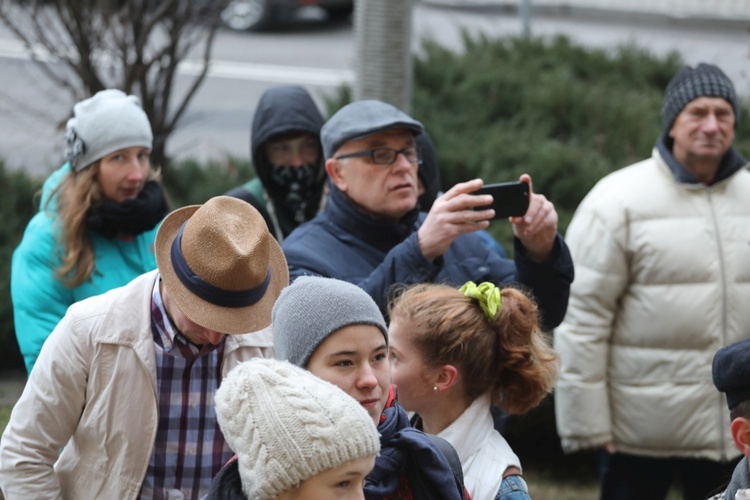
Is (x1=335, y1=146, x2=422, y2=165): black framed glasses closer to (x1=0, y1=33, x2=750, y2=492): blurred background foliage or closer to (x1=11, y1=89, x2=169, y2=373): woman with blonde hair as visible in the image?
(x1=11, y1=89, x2=169, y2=373): woman with blonde hair

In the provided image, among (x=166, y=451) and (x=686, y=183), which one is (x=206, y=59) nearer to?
(x=686, y=183)

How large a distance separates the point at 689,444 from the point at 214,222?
2746 mm

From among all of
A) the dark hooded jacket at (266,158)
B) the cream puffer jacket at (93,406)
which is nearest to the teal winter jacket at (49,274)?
the dark hooded jacket at (266,158)

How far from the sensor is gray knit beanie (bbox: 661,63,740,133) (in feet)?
16.4

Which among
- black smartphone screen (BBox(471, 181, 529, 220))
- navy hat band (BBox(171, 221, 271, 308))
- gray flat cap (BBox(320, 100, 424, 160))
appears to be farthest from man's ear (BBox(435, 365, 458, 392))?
gray flat cap (BBox(320, 100, 424, 160))

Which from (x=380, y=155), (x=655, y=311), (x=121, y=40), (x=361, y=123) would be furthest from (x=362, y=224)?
(x=121, y=40)

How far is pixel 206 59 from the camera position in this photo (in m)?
7.26

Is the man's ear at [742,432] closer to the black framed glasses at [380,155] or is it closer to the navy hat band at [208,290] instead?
the navy hat band at [208,290]

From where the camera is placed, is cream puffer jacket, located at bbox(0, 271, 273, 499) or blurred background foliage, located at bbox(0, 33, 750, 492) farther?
blurred background foliage, located at bbox(0, 33, 750, 492)

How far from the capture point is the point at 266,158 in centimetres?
487

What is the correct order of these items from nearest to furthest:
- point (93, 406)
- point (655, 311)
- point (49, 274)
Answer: point (93, 406) < point (49, 274) < point (655, 311)

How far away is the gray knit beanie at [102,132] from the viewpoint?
4.45 meters

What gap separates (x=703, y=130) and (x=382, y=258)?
172 cm

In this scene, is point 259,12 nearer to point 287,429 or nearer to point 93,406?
point 93,406
